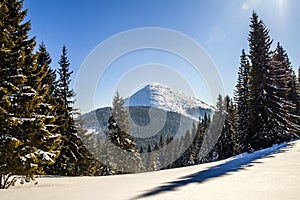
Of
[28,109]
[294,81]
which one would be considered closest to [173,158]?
[294,81]

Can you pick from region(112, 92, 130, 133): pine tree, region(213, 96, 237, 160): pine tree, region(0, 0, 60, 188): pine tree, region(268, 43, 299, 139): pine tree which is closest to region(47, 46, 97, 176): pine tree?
region(112, 92, 130, 133): pine tree

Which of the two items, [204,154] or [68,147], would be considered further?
[204,154]

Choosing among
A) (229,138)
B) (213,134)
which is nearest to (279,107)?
(229,138)

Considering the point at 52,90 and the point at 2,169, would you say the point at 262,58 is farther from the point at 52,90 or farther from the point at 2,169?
the point at 2,169

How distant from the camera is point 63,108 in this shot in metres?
24.6

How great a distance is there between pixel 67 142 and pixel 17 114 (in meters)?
14.0

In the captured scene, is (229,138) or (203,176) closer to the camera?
(203,176)

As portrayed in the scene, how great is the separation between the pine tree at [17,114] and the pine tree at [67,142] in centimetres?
1075

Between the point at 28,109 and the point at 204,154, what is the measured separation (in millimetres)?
50206

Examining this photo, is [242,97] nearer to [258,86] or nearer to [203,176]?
[258,86]

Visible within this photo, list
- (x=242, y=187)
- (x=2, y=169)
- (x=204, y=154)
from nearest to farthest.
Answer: (x=242, y=187)
(x=2, y=169)
(x=204, y=154)

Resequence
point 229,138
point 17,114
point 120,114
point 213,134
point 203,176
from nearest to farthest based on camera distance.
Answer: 1. point 203,176
2. point 17,114
3. point 120,114
4. point 229,138
5. point 213,134

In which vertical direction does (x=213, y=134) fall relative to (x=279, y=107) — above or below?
below

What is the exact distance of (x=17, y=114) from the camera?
11.9 m
